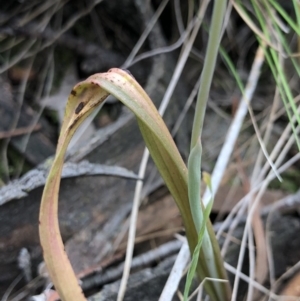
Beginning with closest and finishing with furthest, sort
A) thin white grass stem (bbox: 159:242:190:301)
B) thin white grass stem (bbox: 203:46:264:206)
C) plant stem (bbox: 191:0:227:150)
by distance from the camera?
plant stem (bbox: 191:0:227:150)
thin white grass stem (bbox: 159:242:190:301)
thin white grass stem (bbox: 203:46:264:206)

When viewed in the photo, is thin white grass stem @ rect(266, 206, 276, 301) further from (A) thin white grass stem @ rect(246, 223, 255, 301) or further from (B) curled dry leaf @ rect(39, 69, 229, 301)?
(B) curled dry leaf @ rect(39, 69, 229, 301)

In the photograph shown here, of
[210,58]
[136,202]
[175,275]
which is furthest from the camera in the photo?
[136,202]

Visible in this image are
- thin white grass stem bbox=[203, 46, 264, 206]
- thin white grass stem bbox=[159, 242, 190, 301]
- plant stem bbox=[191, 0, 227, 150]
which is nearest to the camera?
plant stem bbox=[191, 0, 227, 150]

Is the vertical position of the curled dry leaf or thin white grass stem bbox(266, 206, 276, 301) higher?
the curled dry leaf

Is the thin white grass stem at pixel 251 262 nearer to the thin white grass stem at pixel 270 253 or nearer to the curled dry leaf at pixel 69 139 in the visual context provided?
Answer: the thin white grass stem at pixel 270 253

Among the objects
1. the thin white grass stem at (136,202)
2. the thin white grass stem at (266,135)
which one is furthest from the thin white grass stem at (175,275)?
the thin white grass stem at (266,135)

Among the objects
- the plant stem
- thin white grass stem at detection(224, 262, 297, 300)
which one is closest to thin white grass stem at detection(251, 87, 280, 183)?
thin white grass stem at detection(224, 262, 297, 300)

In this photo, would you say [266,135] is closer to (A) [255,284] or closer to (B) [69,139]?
(A) [255,284]

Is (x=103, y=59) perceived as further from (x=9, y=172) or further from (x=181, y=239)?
(x=181, y=239)

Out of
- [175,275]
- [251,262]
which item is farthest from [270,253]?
[175,275]
